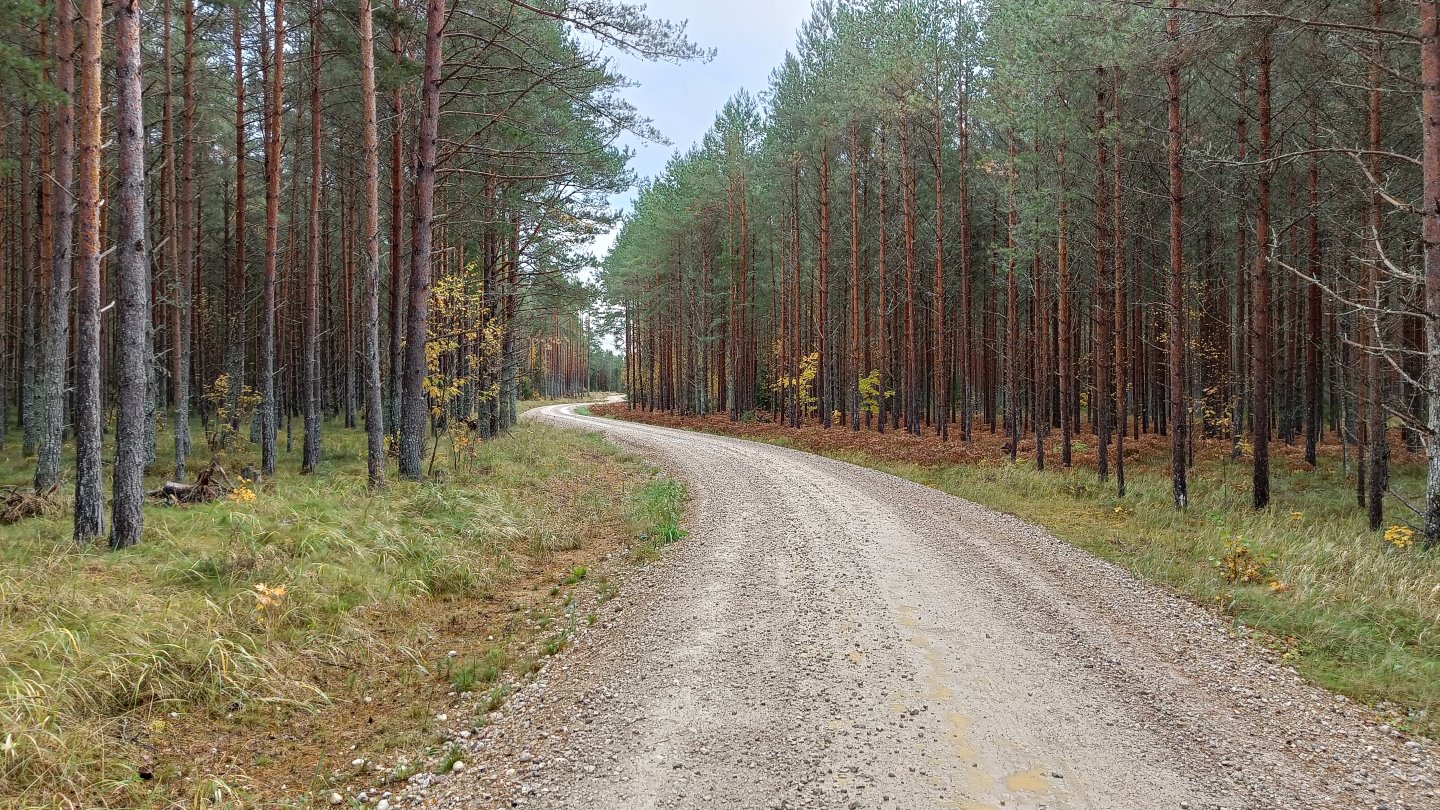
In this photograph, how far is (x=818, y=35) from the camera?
1042 inches

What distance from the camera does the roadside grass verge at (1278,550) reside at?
5020 millimetres

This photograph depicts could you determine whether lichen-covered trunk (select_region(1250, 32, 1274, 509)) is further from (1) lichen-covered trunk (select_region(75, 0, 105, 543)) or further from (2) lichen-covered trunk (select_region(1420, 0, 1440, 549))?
(1) lichen-covered trunk (select_region(75, 0, 105, 543))

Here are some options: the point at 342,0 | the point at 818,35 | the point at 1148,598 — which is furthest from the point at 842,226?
the point at 1148,598

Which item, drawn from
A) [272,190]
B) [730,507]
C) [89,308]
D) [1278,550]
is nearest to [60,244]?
[89,308]

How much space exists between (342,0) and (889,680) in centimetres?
1326

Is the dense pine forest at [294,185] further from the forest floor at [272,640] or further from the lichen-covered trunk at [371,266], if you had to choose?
the forest floor at [272,640]

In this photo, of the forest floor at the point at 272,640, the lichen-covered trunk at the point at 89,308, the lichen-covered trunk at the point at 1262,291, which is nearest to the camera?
the forest floor at the point at 272,640

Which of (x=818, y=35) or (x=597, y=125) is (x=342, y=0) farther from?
(x=818, y=35)

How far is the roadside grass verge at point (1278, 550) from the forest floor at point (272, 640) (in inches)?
243

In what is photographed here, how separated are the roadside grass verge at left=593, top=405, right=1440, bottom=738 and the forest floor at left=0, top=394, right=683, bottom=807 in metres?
6.18

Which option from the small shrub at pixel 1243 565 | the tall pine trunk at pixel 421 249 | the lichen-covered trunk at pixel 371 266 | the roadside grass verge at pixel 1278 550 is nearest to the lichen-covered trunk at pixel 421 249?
the tall pine trunk at pixel 421 249

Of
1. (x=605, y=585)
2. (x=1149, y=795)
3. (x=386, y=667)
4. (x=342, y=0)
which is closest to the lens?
(x=1149, y=795)

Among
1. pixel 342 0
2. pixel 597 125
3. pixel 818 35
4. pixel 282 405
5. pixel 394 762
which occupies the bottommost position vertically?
pixel 394 762

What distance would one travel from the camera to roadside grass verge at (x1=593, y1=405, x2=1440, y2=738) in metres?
5.02
